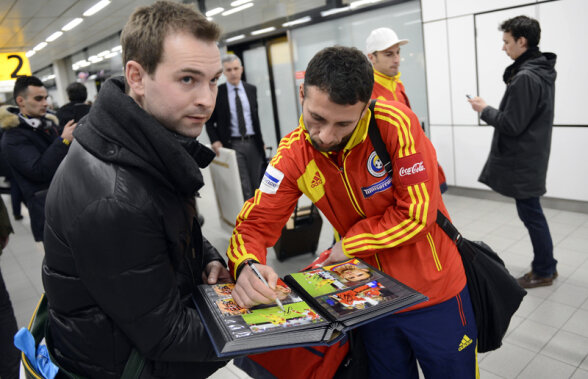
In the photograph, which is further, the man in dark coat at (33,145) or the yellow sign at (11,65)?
the yellow sign at (11,65)

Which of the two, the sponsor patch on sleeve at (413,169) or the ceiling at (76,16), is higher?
the ceiling at (76,16)

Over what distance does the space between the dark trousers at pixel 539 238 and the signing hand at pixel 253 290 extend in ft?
8.64

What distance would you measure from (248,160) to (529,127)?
2882mm

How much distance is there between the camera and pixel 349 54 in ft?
4.00

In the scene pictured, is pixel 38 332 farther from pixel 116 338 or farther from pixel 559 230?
pixel 559 230

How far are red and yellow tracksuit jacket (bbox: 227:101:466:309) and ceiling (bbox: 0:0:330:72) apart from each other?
451 centimetres

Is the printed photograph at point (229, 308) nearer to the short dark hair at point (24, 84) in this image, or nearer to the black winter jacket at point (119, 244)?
the black winter jacket at point (119, 244)

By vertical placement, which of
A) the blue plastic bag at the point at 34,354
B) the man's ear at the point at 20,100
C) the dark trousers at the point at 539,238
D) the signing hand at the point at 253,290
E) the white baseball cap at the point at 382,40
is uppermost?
the white baseball cap at the point at 382,40

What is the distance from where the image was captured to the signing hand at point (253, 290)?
1073mm

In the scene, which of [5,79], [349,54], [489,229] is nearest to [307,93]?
[349,54]

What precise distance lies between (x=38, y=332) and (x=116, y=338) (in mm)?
330

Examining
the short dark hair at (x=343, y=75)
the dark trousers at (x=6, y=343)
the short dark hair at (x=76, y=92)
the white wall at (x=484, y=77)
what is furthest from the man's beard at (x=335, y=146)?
the white wall at (x=484, y=77)

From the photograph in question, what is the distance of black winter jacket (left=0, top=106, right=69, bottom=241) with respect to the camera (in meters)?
3.23

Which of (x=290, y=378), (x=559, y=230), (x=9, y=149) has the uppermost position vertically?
(x=9, y=149)
